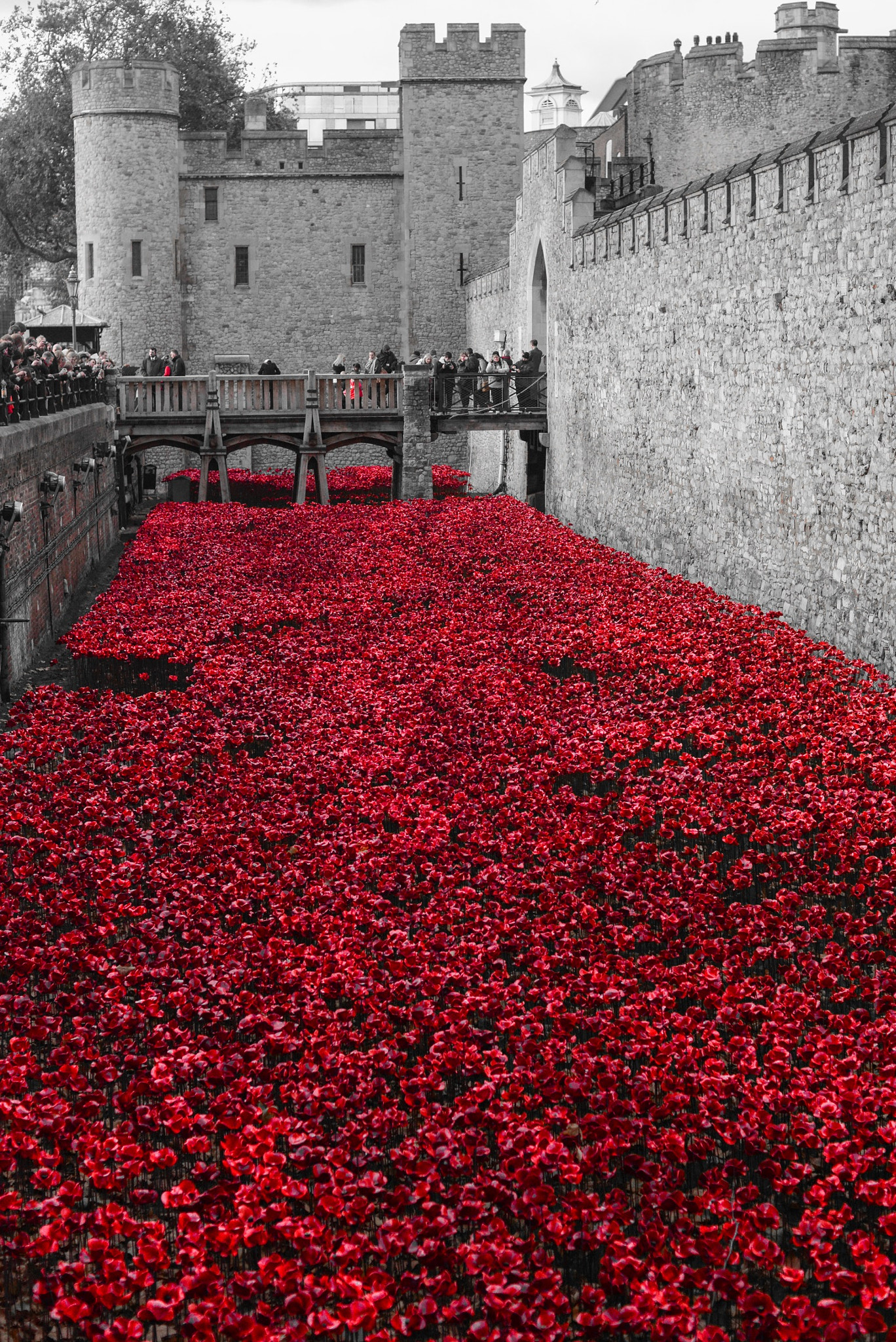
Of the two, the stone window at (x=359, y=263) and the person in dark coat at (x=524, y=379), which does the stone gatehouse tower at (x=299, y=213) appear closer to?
the stone window at (x=359, y=263)

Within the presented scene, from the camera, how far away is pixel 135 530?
26.8 meters

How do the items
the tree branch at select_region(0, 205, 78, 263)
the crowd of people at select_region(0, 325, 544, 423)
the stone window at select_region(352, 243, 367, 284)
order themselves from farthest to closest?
the tree branch at select_region(0, 205, 78, 263) < the stone window at select_region(352, 243, 367, 284) < the crowd of people at select_region(0, 325, 544, 423)

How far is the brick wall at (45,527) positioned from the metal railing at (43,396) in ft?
0.54

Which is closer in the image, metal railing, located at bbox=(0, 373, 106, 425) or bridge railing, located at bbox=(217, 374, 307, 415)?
metal railing, located at bbox=(0, 373, 106, 425)

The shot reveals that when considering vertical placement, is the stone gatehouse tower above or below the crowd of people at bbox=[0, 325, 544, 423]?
above

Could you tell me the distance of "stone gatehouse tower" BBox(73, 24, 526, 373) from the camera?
36719mm

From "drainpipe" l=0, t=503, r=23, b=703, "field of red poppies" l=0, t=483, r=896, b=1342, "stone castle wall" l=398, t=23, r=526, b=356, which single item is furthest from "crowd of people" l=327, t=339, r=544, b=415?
"field of red poppies" l=0, t=483, r=896, b=1342

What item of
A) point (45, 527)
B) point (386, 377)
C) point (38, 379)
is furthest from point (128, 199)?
point (45, 527)

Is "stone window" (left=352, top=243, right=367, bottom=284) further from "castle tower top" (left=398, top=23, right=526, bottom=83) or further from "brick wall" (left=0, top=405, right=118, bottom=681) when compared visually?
"brick wall" (left=0, top=405, right=118, bottom=681)

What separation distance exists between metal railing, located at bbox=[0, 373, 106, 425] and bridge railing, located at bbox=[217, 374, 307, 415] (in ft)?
14.5

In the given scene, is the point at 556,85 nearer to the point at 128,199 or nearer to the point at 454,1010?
the point at 128,199

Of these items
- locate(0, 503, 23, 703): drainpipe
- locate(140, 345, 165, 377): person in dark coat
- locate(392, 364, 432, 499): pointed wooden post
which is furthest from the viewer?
locate(140, 345, 165, 377): person in dark coat

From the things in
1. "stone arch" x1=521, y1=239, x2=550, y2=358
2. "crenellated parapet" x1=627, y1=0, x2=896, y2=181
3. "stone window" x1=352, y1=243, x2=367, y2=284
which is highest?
"crenellated parapet" x1=627, y1=0, x2=896, y2=181

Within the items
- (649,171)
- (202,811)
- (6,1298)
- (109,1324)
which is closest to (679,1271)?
(109,1324)
